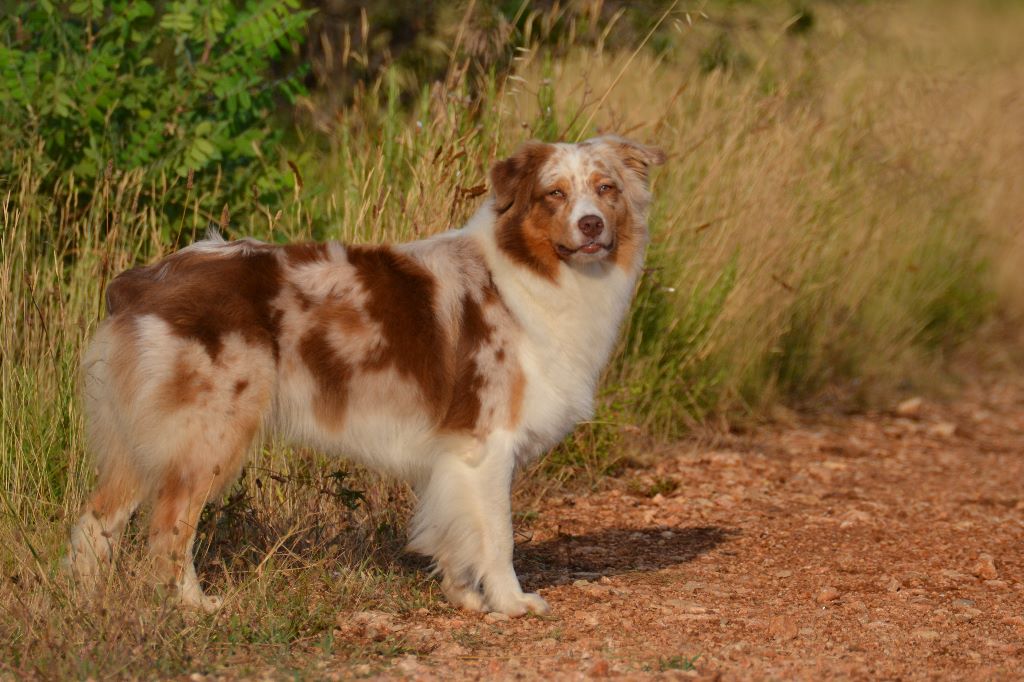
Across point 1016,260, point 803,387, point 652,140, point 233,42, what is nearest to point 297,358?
point 233,42

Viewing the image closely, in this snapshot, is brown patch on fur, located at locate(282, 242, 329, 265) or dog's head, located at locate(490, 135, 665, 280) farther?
dog's head, located at locate(490, 135, 665, 280)

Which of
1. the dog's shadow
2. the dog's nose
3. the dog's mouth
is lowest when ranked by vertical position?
the dog's shadow

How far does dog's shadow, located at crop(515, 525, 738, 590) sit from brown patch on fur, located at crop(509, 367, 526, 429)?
863 mm

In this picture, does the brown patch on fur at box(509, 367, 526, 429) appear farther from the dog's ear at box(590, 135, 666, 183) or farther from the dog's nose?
the dog's ear at box(590, 135, 666, 183)

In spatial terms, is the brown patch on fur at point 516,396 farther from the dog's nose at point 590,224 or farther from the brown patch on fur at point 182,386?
the brown patch on fur at point 182,386

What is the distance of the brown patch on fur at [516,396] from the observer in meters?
4.84

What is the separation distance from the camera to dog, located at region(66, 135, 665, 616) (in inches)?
175

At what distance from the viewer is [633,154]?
5371 millimetres

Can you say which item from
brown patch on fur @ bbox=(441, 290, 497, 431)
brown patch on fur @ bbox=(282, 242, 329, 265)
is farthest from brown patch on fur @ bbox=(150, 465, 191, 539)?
brown patch on fur @ bbox=(441, 290, 497, 431)

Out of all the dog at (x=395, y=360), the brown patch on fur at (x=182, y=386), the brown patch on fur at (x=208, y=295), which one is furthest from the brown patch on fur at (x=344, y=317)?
the brown patch on fur at (x=182, y=386)

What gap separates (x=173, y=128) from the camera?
663cm

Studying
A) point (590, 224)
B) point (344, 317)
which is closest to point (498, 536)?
point (344, 317)

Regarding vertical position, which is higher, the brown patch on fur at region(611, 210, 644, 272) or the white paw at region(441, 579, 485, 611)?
the brown patch on fur at region(611, 210, 644, 272)

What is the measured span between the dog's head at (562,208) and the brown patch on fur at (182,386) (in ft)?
4.36
